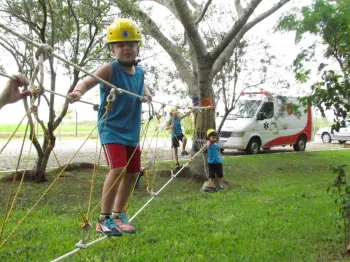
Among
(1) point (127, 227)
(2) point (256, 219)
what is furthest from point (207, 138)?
(1) point (127, 227)

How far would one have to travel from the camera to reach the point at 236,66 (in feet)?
28.9

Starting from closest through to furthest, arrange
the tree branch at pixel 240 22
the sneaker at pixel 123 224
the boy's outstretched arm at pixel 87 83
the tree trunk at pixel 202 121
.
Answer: the boy's outstretched arm at pixel 87 83
the sneaker at pixel 123 224
the tree branch at pixel 240 22
the tree trunk at pixel 202 121

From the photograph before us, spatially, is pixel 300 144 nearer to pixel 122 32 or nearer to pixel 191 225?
pixel 191 225

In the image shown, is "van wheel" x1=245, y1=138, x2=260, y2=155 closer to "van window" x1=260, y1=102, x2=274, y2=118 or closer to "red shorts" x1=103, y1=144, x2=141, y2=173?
"van window" x1=260, y1=102, x2=274, y2=118

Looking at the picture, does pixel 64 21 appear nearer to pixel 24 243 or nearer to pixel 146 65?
pixel 146 65

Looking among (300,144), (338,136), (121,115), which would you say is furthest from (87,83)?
(338,136)

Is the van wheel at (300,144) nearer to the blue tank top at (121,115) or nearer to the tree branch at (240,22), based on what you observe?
the tree branch at (240,22)

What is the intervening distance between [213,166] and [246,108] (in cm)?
610

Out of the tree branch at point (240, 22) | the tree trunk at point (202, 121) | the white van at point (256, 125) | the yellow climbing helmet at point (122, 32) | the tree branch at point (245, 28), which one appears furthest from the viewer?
the white van at point (256, 125)

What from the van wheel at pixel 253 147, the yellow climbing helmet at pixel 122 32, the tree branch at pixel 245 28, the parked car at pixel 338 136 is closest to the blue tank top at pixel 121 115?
the yellow climbing helmet at pixel 122 32

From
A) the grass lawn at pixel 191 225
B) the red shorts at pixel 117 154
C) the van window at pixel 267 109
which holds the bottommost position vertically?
the grass lawn at pixel 191 225

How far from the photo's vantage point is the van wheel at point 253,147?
1244 centimetres

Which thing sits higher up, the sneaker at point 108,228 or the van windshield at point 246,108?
the van windshield at point 246,108

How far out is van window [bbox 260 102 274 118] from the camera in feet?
40.7
